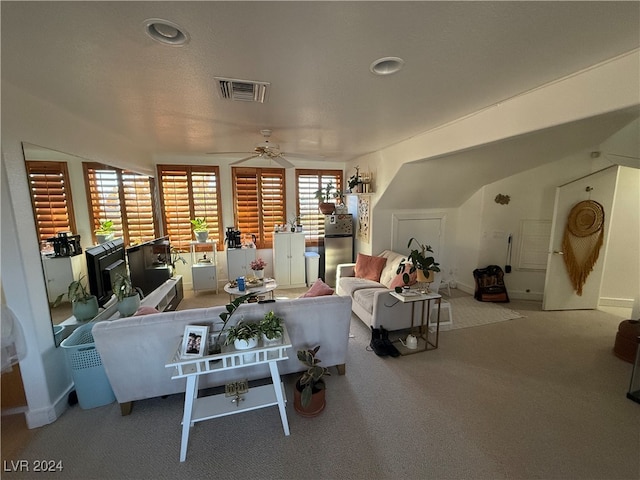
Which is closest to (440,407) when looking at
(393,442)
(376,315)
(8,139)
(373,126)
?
(393,442)

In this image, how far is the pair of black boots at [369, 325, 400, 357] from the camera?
2.75 meters

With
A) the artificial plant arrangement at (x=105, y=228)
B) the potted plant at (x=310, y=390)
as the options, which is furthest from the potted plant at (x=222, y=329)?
the artificial plant arrangement at (x=105, y=228)

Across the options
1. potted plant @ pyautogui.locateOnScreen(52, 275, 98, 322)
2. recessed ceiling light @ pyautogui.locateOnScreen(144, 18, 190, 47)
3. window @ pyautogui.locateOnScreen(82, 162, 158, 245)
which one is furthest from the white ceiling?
potted plant @ pyautogui.locateOnScreen(52, 275, 98, 322)

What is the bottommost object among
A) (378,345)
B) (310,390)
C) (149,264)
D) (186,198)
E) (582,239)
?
(378,345)

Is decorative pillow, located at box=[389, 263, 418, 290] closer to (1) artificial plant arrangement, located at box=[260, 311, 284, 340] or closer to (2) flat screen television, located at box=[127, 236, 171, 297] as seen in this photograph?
(1) artificial plant arrangement, located at box=[260, 311, 284, 340]

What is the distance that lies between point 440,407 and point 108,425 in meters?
2.53

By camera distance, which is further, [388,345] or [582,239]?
[582,239]

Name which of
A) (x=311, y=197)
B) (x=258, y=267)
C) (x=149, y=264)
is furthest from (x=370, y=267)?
(x=149, y=264)

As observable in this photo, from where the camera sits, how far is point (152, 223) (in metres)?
4.04

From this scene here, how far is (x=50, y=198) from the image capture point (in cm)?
204

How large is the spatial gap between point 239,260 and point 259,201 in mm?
1220

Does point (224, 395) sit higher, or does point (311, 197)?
point (311, 197)

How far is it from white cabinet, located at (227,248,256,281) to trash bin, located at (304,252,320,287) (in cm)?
101

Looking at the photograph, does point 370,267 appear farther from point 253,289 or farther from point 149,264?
point 149,264
